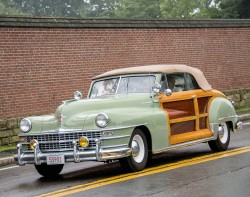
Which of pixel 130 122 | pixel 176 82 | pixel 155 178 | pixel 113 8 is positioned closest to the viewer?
pixel 155 178

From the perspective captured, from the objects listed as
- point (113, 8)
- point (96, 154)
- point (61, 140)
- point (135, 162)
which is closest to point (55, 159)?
point (61, 140)

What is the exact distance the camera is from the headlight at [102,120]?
32.4ft

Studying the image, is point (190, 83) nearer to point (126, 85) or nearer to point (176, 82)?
point (176, 82)

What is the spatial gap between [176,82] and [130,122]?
2.16m

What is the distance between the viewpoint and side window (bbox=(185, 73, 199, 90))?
40.6ft

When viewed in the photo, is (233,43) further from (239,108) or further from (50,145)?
(50,145)

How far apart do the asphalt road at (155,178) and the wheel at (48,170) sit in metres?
0.12

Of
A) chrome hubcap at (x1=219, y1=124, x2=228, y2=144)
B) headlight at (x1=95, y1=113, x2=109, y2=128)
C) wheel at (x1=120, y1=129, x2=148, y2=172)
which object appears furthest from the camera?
chrome hubcap at (x1=219, y1=124, x2=228, y2=144)

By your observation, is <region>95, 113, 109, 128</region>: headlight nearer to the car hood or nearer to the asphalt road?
the car hood

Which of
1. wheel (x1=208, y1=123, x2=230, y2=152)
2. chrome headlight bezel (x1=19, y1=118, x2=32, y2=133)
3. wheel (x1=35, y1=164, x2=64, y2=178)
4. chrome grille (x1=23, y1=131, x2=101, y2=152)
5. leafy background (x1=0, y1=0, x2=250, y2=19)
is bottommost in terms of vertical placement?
wheel (x1=35, y1=164, x2=64, y2=178)

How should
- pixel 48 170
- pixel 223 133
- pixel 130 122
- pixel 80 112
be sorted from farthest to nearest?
pixel 223 133 < pixel 48 170 < pixel 80 112 < pixel 130 122

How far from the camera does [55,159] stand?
9961mm

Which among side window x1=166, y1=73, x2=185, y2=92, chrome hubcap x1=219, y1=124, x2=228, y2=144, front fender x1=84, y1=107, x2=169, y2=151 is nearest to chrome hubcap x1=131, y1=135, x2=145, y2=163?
front fender x1=84, y1=107, x2=169, y2=151

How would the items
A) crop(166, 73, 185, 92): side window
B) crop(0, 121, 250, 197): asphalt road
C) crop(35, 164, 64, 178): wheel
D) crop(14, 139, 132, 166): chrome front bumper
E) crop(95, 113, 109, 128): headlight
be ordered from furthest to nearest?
crop(166, 73, 185, 92): side window < crop(35, 164, 64, 178): wheel < crop(95, 113, 109, 128): headlight < crop(14, 139, 132, 166): chrome front bumper < crop(0, 121, 250, 197): asphalt road
